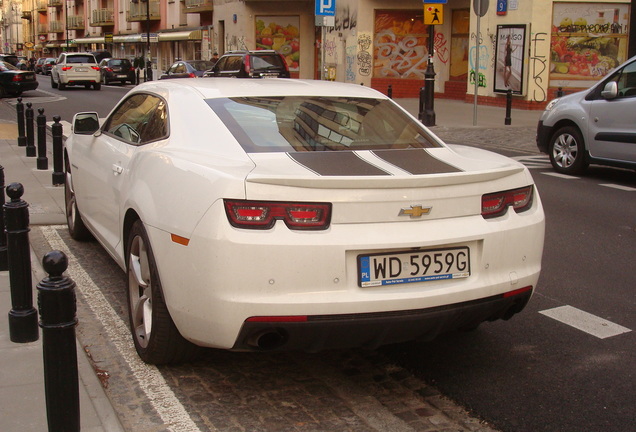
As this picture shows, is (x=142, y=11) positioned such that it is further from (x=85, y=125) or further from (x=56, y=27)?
(x=85, y=125)

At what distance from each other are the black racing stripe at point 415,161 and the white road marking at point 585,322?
5.16 feet

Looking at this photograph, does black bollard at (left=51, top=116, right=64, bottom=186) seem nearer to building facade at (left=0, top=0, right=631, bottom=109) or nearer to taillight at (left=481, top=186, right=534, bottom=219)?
taillight at (left=481, top=186, right=534, bottom=219)

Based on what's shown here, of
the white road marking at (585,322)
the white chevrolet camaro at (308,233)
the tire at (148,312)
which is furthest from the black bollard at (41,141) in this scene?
the white road marking at (585,322)

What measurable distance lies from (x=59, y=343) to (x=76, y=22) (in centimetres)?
8371

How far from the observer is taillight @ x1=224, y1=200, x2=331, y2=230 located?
3348mm

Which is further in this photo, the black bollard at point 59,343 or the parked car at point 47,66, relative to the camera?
the parked car at point 47,66

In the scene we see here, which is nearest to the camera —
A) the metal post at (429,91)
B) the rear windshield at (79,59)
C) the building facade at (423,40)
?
the metal post at (429,91)

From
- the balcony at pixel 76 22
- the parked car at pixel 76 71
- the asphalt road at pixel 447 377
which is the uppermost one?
the balcony at pixel 76 22

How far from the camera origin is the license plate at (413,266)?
342cm

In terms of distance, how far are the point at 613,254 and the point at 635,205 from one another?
2.54 meters

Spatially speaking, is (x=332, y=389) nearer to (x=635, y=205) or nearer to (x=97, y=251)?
(x=97, y=251)

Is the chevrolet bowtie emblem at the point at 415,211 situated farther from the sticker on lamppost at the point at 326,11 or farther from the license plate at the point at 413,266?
the sticker on lamppost at the point at 326,11

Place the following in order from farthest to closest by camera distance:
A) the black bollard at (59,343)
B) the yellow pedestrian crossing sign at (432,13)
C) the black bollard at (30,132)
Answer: the yellow pedestrian crossing sign at (432,13), the black bollard at (30,132), the black bollard at (59,343)

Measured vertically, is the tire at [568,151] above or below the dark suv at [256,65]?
below
